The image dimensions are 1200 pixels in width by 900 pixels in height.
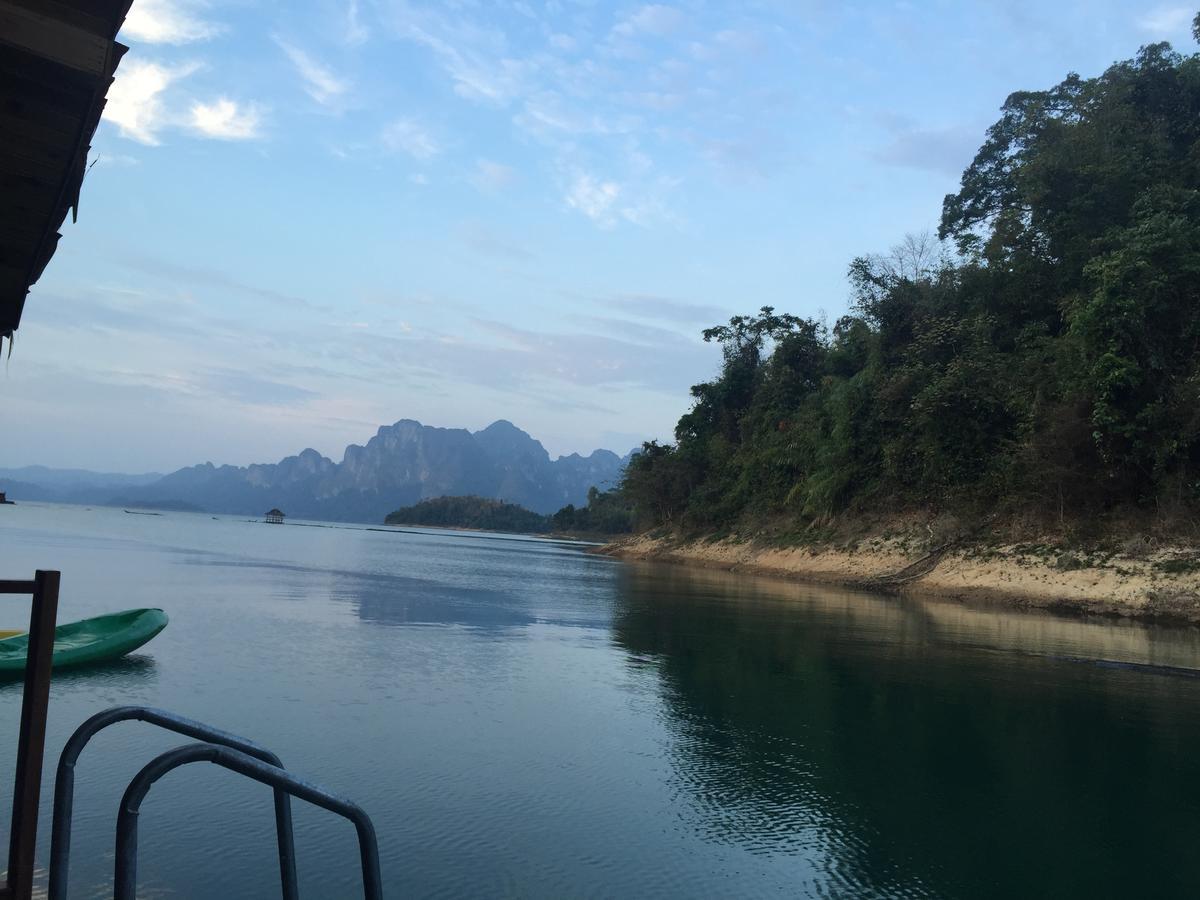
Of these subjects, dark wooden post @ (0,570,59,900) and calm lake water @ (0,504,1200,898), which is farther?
calm lake water @ (0,504,1200,898)

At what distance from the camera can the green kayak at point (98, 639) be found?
12320 mm

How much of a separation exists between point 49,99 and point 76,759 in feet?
8.70

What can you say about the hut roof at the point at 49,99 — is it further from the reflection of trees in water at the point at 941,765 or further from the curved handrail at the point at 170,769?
the reflection of trees in water at the point at 941,765

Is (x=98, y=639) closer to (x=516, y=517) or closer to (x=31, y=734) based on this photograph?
(x=31, y=734)

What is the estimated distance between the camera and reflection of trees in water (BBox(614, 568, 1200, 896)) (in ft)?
22.4

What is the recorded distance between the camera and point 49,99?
3545mm

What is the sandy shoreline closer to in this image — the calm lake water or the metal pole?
the calm lake water

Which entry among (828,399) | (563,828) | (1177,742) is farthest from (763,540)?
(563,828)

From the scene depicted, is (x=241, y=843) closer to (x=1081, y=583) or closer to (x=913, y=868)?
(x=913, y=868)

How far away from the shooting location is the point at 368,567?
40.6 m

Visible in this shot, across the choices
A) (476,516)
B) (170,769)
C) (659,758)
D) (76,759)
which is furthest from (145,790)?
(476,516)

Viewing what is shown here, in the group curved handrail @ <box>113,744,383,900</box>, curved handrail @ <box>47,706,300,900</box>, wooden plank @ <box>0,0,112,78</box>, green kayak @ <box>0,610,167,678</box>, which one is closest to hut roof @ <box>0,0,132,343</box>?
wooden plank @ <box>0,0,112,78</box>

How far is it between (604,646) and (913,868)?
11264mm

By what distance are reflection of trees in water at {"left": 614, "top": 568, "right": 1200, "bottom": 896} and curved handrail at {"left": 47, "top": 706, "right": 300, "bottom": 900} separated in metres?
4.37
